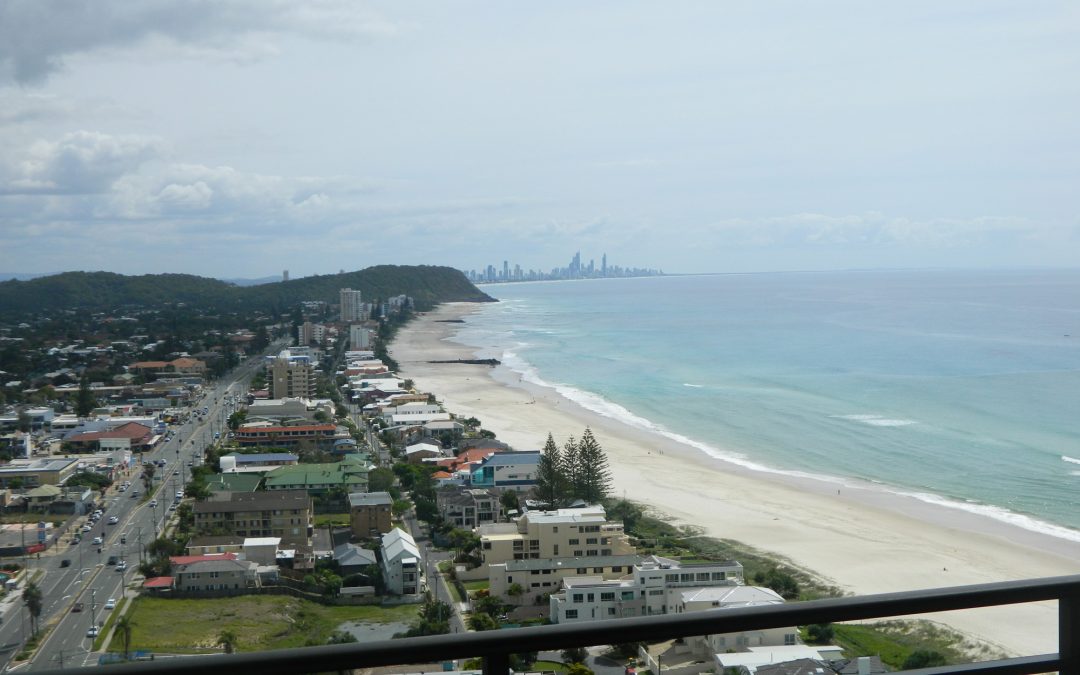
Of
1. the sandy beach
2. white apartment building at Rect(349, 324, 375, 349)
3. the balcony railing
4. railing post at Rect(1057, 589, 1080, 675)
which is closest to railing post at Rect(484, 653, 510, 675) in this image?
the balcony railing

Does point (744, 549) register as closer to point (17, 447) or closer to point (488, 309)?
point (17, 447)

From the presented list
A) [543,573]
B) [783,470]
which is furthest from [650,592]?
[783,470]

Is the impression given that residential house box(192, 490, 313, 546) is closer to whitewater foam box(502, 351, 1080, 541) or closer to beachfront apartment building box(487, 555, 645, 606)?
beachfront apartment building box(487, 555, 645, 606)

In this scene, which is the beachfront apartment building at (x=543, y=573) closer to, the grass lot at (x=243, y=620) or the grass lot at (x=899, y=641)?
the grass lot at (x=243, y=620)

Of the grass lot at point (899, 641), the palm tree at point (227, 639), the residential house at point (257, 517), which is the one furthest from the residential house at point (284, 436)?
the grass lot at point (899, 641)

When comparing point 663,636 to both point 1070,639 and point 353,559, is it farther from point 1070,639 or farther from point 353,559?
point 353,559

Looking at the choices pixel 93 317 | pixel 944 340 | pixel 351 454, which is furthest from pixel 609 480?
pixel 93 317
